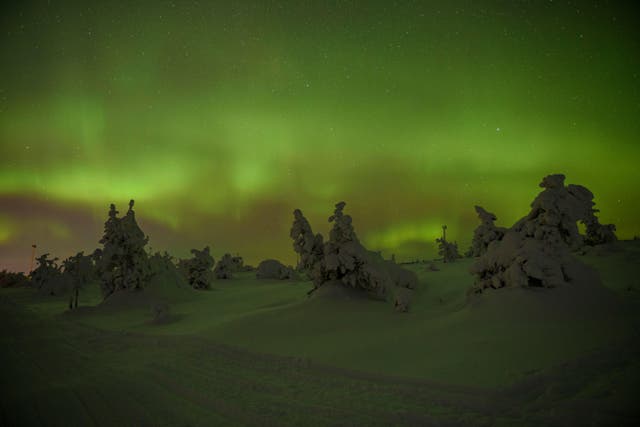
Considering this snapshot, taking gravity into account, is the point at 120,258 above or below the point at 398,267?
above

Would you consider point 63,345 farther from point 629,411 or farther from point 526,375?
point 629,411

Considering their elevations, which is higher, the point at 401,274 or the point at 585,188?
the point at 585,188

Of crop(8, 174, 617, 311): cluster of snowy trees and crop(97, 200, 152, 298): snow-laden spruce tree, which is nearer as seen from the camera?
crop(8, 174, 617, 311): cluster of snowy trees

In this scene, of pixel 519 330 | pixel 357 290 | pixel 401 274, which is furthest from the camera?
pixel 401 274

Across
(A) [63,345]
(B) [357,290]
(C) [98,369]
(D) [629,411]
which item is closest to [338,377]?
(D) [629,411]

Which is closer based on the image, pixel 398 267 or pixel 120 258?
pixel 398 267

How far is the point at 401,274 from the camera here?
24.5 meters

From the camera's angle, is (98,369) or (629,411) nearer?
(629,411)

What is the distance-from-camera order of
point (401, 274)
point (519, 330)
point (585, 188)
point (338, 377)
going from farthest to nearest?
point (401, 274)
point (585, 188)
point (519, 330)
point (338, 377)

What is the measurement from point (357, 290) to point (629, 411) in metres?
13.0

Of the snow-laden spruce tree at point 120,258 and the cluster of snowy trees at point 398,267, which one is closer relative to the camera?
the cluster of snowy trees at point 398,267

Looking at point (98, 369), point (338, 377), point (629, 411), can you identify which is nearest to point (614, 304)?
point (629, 411)

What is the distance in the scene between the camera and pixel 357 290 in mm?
17719

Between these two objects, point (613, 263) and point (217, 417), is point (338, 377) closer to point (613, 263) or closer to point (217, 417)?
point (217, 417)
